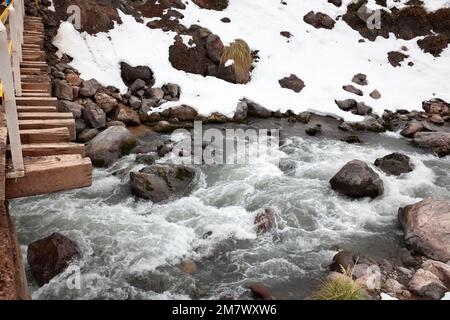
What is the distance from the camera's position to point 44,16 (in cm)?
1436

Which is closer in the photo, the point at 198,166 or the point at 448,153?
the point at 198,166

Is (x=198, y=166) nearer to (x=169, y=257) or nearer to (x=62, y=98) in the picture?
(x=169, y=257)

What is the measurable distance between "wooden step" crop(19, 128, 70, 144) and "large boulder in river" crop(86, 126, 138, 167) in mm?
4851

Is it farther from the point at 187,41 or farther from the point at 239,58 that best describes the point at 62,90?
the point at 239,58

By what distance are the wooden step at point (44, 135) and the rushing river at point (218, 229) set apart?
2377mm

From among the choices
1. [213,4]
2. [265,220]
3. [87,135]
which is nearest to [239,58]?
[213,4]

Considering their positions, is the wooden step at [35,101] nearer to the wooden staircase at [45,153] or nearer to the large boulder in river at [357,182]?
the wooden staircase at [45,153]

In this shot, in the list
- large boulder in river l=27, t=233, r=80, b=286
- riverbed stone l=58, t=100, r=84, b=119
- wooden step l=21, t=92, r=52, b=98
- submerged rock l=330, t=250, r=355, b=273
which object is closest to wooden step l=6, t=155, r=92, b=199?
large boulder in river l=27, t=233, r=80, b=286

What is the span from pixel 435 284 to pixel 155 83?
36.0 ft

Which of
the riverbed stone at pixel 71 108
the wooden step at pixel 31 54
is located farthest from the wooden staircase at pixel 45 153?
the riverbed stone at pixel 71 108

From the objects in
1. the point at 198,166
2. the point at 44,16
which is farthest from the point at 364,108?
the point at 44,16

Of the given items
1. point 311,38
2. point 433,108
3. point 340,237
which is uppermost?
point 311,38

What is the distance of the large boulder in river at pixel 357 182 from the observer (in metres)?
9.23

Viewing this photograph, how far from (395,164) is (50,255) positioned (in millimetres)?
8932
